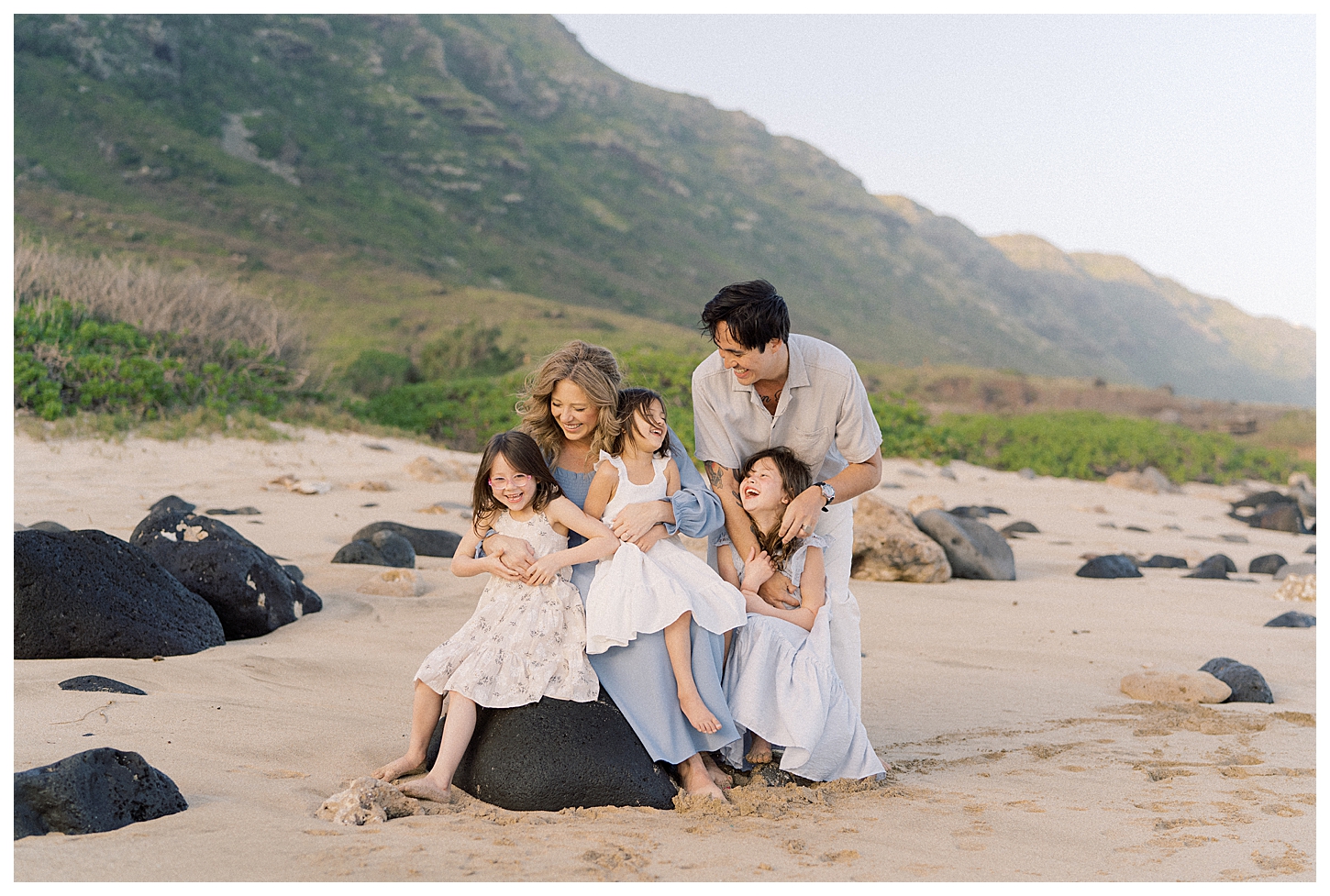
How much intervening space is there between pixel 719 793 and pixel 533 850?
2.72 feet

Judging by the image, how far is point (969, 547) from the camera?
8.37m

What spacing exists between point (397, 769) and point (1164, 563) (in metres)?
8.41

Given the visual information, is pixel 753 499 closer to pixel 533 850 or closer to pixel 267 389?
pixel 533 850

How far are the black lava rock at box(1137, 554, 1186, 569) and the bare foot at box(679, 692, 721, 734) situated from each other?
7511 mm

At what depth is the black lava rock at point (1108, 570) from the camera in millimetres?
8773

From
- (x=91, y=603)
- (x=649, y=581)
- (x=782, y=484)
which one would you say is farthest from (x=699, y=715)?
(x=91, y=603)

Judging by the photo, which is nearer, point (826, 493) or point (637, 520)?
point (637, 520)

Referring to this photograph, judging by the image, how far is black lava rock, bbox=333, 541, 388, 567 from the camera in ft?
Result: 22.8

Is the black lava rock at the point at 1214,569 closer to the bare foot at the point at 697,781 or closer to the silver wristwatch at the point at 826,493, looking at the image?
the silver wristwatch at the point at 826,493

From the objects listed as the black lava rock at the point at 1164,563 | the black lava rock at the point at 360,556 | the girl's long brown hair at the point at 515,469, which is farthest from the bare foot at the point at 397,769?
the black lava rock at the point at 1164,563

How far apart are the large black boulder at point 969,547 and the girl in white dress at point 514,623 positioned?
5.45 m

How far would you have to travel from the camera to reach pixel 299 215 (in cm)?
4794

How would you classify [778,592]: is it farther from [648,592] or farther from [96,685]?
[96,685]

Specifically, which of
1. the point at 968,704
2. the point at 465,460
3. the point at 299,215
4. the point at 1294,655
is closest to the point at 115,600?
the point at 968,704
